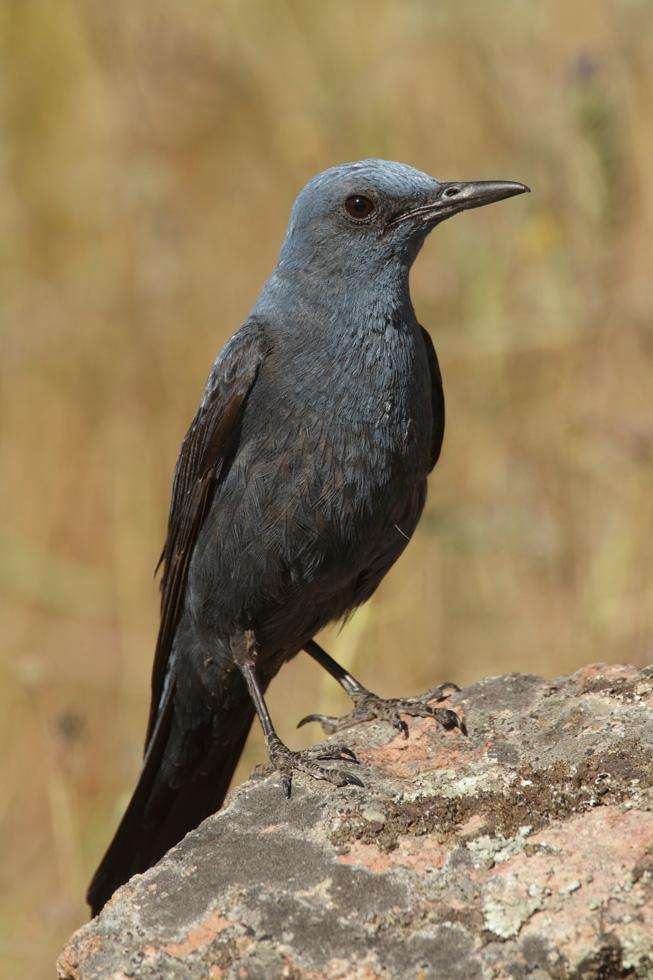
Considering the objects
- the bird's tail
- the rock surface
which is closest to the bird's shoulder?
the bird's tail

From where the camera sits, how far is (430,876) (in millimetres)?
2943

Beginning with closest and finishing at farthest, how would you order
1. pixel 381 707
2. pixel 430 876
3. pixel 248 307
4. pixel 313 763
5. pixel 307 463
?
pixel 430 876, pixel 313 763, pixel 307 463, pixel 381 707, pixel 248 307

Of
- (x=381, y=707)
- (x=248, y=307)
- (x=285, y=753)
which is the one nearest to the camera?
(x=285, y=753)

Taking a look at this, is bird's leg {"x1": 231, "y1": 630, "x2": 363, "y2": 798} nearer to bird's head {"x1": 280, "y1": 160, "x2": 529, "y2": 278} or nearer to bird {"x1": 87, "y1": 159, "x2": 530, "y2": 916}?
bird {"x1": 87, "y1": 159, "x2": 530, "y2": 916}

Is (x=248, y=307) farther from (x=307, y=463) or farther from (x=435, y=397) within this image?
(x=307, y=463)

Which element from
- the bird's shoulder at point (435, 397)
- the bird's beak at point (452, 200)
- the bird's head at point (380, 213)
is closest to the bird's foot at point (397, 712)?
the bird's shoulder at point (435, 397)

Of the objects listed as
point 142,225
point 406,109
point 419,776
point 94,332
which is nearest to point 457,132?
point 406,109

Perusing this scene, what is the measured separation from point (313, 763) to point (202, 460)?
115cm

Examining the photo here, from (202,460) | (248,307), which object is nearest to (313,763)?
(202,460)

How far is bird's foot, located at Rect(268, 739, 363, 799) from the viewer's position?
3.52 m

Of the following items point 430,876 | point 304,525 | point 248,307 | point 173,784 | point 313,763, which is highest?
point 248,307

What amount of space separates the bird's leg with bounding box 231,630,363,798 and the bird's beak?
1.51m

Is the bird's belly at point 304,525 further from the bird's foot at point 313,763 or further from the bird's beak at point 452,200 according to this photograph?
the bird's beak at point 452,200

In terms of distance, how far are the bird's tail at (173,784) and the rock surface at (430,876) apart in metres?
1.15
